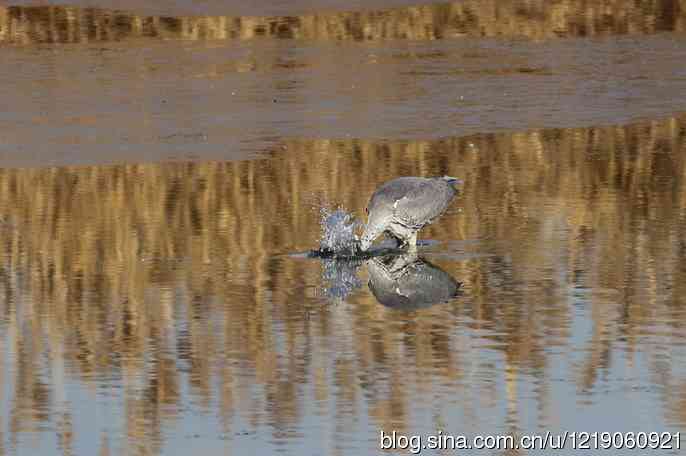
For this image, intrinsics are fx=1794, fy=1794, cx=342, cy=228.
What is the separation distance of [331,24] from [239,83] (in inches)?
112

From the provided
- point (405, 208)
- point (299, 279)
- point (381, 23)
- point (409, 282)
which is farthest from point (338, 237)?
point (381, 23)

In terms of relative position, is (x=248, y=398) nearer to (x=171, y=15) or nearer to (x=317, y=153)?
(x=317, y=153)

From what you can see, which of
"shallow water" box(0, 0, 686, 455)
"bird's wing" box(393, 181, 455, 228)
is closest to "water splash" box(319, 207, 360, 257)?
"shallow water" box(0, 0, 686, 455)

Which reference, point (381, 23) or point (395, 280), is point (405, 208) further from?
point (381, 23)

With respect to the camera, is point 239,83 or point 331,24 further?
point 331,24

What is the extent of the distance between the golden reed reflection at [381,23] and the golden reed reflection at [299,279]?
4889mm

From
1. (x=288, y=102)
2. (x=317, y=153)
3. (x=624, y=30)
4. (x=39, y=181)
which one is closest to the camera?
(x=39, y=181)

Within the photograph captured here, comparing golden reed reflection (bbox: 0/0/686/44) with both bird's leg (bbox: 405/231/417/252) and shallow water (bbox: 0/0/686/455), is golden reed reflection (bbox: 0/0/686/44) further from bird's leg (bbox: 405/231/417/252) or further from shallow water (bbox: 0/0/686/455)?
bird's leg (bbox: 405/231/417/252)

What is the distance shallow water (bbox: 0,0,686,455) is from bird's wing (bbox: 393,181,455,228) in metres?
0.17

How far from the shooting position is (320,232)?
898 cm

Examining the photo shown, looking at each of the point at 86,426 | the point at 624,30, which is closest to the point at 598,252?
the point at 86,426

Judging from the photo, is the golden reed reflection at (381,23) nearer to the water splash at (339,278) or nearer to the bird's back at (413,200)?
the bird's back at (413,200)

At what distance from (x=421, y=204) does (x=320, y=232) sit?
2.10 ft

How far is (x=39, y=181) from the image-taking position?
10727mm
